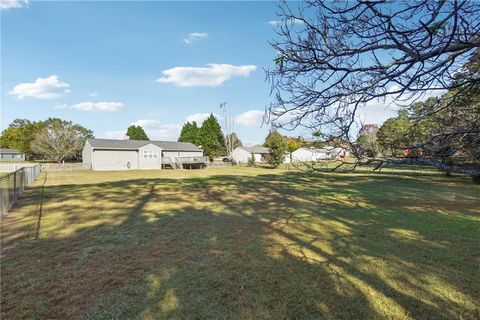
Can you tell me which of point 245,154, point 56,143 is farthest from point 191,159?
point 56,143

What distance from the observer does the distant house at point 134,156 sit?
33156 mm

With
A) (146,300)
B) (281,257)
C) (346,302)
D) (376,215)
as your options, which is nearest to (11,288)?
(146,300)

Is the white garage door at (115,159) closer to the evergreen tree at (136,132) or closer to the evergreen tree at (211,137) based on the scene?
the evergreen tree at (211,137)

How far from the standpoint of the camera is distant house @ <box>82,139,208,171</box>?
109ft

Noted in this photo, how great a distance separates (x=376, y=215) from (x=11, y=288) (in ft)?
28.9

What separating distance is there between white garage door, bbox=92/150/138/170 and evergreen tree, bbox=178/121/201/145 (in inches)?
807

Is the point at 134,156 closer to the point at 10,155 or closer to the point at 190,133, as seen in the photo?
the point at 190,133

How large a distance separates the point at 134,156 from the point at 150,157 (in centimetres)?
197

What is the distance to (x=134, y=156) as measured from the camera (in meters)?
35.6

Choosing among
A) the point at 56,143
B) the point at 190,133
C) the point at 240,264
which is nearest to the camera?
the point at 240,264

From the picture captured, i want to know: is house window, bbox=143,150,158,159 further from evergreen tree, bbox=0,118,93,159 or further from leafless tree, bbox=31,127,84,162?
evergreen tree, bbox=0,118,93,159

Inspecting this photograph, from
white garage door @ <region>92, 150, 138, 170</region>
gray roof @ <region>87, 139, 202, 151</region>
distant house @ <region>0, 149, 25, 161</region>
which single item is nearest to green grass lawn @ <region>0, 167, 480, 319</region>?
white garage door @ <region>92, 150, 138, 170</region>

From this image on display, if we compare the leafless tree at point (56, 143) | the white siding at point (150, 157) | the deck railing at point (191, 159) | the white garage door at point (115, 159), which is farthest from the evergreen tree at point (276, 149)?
the leafless tree at point (56, 143)

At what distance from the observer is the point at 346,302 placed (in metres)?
3.63
